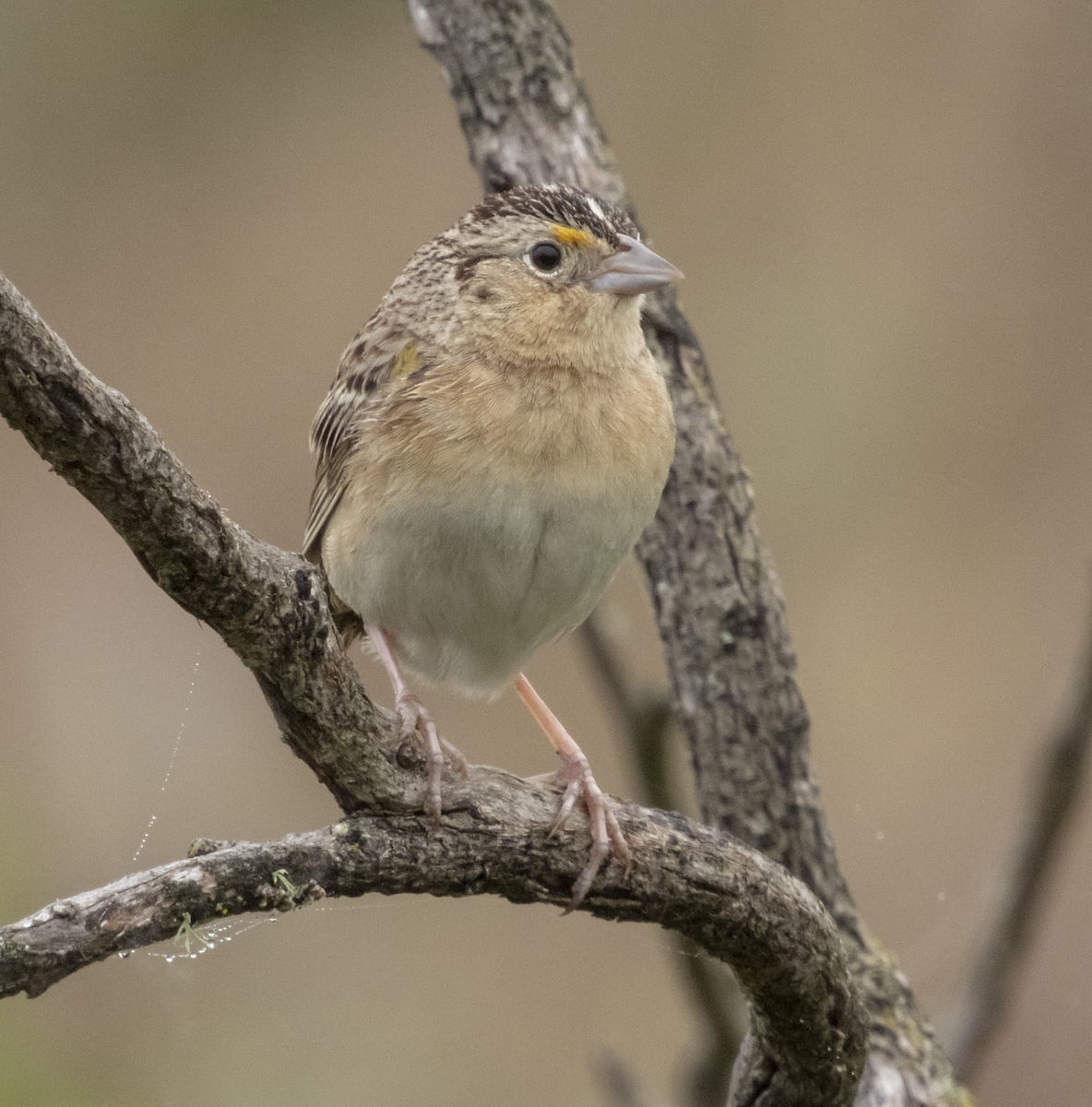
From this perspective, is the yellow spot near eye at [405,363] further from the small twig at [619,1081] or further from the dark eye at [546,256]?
the small twig at [619,1081]

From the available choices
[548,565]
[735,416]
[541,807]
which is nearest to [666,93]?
[735,416]

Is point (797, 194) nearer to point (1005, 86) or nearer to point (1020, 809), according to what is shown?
point (1005, 86)

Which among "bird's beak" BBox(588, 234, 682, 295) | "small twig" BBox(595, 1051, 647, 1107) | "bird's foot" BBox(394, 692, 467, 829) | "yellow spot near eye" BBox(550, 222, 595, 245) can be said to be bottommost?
"small twig" BBox(595, 1051, 647, 1107)

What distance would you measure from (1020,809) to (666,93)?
10.5 ft

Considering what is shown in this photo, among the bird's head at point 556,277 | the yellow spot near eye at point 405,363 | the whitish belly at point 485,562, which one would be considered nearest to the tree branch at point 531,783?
the whitish belly at point 485,562

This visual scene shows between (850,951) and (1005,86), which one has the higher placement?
(1005,86)

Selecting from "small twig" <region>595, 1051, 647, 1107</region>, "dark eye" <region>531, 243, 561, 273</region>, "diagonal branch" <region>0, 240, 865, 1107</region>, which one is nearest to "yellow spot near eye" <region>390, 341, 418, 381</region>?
"dark eye" <region>531, 243, 561, 273</region>

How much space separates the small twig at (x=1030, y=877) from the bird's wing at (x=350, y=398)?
190 cm

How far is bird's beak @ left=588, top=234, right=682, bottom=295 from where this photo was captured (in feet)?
8.88

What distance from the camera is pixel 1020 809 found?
367cm

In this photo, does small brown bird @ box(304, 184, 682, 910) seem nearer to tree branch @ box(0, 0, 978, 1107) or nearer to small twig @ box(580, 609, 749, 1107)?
tree branch @ box(0, 0, 978, 1107)

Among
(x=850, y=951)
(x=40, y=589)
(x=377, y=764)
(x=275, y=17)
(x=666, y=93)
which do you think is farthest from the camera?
(x=666, y=93)

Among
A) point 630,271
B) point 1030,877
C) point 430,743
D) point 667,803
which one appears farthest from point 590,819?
point 1030,877

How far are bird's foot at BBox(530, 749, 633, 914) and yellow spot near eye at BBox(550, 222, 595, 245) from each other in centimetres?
106
